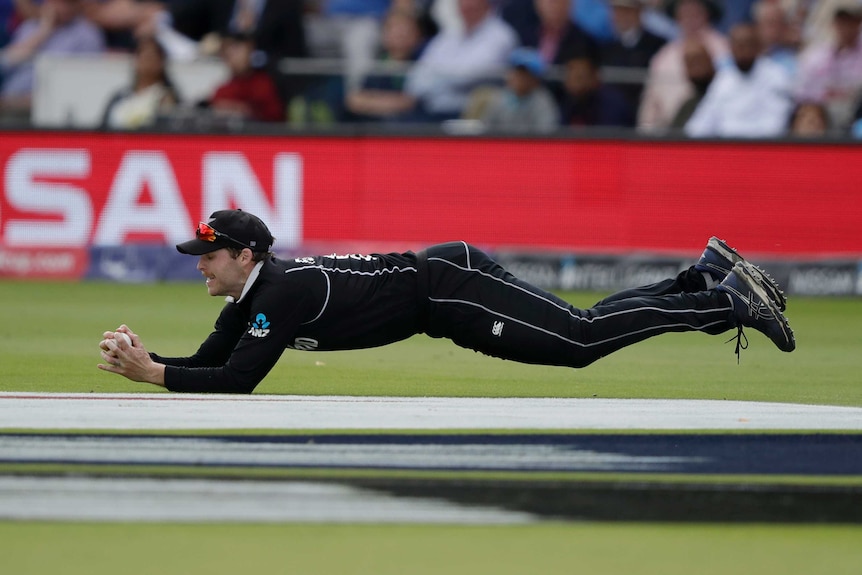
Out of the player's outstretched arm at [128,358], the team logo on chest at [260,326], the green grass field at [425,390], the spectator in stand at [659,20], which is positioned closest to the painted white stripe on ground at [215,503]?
the green grass field at [425,390]

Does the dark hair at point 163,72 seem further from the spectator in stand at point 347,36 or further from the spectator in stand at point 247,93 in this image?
the spectator in stand at point 347,36

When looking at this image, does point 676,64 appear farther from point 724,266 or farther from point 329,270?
point 329,270

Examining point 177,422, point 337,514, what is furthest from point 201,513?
point 177,422

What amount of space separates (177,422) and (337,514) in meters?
1.90

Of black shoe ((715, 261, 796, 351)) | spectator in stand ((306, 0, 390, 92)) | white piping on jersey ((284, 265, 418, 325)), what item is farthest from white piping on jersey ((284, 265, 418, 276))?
spectator in stand ((306, 0, 390, 92))

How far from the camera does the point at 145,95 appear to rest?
1636cm

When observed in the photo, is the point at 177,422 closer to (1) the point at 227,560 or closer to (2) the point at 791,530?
(1) the point at 227,560

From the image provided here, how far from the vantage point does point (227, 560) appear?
Result: 4.06 m

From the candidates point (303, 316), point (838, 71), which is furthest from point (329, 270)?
point (838, 71)

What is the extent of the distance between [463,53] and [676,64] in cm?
269

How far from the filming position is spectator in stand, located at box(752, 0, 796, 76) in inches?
683

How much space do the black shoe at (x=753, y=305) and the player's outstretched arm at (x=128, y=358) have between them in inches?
119

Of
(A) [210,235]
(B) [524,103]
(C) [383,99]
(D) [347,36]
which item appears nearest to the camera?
(A) [210,235]

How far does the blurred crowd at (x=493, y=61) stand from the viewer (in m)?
16.0
